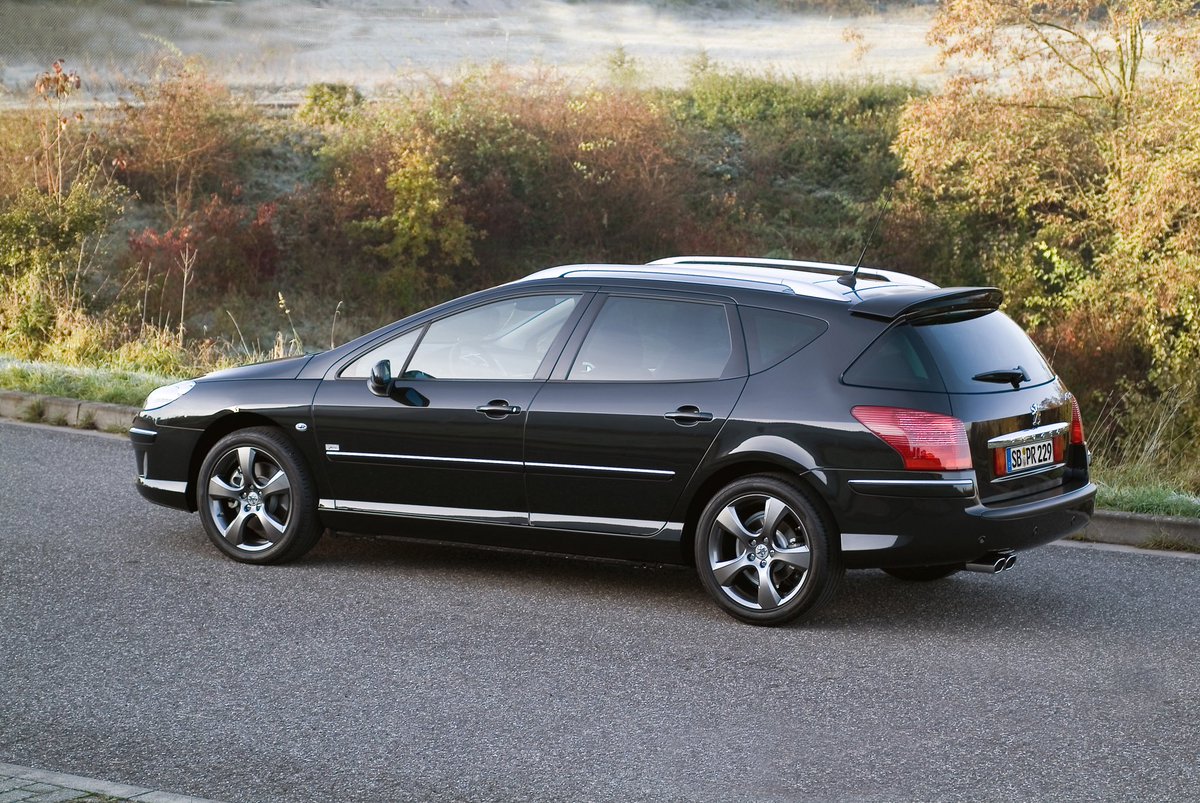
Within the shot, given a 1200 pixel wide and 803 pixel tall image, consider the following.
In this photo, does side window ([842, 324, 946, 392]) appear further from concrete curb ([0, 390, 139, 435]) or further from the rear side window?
concrete curb ([0, 390, 139, 435])

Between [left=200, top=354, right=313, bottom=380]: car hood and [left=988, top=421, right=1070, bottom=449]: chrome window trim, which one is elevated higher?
[left=200, top=354, right=313, bottom=380]: car hood

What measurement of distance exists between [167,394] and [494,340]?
79.1 inches

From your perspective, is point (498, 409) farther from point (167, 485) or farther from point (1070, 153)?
point (1070, 153)

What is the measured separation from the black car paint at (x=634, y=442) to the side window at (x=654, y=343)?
7 centimetres

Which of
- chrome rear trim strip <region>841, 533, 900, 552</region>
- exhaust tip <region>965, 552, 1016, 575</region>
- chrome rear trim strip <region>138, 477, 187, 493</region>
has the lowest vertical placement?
exhaust tip <region>965, 552, 1016, 575</region>

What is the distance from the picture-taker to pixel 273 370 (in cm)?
816

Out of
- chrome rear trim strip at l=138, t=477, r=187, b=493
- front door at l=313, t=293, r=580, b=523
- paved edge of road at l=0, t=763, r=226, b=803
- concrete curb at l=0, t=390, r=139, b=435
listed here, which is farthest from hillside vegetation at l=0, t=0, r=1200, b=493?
paved edge of road at l=0, t=763, r=226, b=803

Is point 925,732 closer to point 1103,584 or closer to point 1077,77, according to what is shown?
point 1103,584

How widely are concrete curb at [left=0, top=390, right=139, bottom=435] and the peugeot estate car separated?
182 inches

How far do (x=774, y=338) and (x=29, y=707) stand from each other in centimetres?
358

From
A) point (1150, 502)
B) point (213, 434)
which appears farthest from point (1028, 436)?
point (213, 434)

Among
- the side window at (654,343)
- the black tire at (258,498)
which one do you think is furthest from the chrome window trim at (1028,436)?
the black tire at (258,498)

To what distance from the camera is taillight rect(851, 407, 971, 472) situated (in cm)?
668

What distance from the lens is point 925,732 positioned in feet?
18.2
